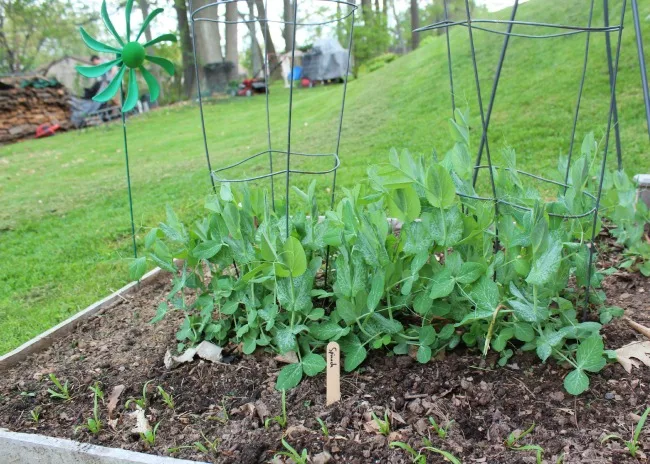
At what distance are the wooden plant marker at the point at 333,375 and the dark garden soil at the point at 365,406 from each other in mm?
31

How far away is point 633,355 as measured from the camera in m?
1.52

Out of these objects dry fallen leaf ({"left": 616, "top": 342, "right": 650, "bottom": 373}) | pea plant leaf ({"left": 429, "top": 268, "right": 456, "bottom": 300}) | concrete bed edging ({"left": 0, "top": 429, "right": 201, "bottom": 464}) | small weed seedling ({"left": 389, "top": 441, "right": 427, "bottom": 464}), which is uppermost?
pea plant leaf ({"left": 429, "top": 268, "right": 456, "bottom": 300})

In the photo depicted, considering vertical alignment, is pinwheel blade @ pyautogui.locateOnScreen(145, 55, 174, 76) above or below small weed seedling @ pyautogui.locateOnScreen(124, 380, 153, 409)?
above

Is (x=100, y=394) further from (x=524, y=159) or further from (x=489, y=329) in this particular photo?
(x=524, y=159)

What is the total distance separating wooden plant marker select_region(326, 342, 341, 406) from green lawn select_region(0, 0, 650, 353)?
1.04 metres

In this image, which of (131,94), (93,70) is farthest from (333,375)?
(93,70)

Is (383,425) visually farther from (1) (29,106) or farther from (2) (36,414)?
(1) (29,106)

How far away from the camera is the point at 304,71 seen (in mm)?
16656

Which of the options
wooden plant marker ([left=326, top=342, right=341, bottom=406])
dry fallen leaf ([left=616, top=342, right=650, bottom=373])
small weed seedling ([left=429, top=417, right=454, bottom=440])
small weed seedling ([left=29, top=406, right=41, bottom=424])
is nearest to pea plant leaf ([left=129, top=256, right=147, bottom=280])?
small weed seedling ([left=29, top=406, right=41, bottom=424])

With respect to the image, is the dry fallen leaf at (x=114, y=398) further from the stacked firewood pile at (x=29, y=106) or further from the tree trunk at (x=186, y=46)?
the tree trunk at (x=186, y=46)

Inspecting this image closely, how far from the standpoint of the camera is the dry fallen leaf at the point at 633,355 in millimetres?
1496

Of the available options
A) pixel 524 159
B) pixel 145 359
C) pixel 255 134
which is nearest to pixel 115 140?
pixel 255 134

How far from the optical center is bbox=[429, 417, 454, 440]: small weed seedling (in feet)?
4.44

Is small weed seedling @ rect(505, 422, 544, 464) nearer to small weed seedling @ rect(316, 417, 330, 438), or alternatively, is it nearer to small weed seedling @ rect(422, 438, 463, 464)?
small weed seedling @ rect(422, 438, 463, 464)
